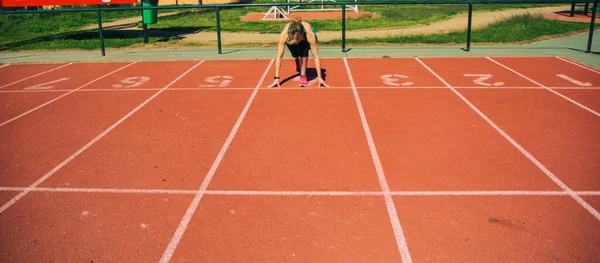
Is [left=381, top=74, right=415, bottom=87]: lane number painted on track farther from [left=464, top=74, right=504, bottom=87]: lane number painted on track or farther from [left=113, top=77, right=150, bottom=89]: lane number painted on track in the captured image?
[left=113, top=77, right=150, bottom=89]: lane number painted on track

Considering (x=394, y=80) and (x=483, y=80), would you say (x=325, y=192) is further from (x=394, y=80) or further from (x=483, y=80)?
(x=483, y=80)

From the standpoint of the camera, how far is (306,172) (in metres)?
5.38

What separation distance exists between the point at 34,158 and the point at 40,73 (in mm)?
7143

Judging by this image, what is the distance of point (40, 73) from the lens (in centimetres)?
1220

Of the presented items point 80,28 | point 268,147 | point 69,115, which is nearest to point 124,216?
point 268,147

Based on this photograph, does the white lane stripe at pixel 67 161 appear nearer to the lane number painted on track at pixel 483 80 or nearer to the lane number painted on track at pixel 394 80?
the lane number painted on track at pixel 394 80

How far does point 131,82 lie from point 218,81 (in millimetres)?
1913

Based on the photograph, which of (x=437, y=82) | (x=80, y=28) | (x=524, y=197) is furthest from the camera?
(x=80, y=28)

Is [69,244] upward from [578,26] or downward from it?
downward

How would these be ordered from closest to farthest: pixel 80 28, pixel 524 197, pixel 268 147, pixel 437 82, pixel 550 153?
pixel 524 197, pixel 550 153, pixel 268 147, pixel 437 82, pixel 80 28

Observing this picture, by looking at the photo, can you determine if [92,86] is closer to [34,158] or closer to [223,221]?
[34,158]

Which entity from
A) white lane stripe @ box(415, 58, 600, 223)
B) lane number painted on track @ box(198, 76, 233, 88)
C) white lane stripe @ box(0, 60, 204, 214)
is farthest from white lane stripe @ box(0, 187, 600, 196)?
lane number painted on track @ box(198, 76, 233, 88)

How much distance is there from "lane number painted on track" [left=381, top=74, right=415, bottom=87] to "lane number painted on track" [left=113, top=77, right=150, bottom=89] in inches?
204

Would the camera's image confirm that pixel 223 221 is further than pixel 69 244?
Yes
